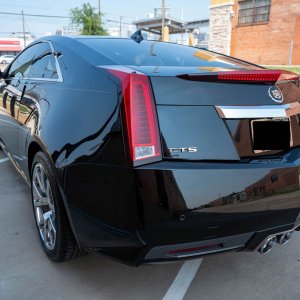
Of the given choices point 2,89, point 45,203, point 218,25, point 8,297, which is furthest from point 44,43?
point 218,25

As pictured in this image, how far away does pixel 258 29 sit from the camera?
90.5ft

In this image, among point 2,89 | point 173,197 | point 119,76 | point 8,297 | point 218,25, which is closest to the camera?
point 173,197

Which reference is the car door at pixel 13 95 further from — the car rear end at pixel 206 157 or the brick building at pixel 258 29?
the brick building at pixel 258 29

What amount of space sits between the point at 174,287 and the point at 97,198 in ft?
2.82

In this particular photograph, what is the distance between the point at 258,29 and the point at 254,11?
5.08 feet

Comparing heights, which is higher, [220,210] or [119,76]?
[119,76]

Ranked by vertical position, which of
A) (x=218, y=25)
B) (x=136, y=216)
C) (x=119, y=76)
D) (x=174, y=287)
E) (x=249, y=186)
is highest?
(x=218, y=25)

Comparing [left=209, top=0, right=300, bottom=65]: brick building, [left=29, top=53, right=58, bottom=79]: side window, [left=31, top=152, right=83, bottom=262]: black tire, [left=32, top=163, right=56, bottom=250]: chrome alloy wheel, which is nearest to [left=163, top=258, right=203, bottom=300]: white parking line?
[left=31, top=152, right=83, bottom=262]: black tire

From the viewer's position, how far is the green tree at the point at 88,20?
4388 cm

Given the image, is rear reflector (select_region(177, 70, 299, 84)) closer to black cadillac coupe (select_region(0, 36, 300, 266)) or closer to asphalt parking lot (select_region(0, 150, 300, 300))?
black cadillac coupe (select_region(0, 36, 300, 266))

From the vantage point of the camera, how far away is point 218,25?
29844mm

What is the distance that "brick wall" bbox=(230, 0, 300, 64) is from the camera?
25.2 metres

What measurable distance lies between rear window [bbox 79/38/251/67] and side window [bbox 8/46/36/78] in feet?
3.08

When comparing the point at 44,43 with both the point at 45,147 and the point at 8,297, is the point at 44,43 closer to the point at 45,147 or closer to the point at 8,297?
the point at 45,147
